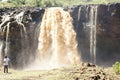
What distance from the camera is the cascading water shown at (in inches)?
1554

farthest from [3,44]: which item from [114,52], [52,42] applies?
[114,52]

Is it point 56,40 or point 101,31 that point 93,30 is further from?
point 56,40

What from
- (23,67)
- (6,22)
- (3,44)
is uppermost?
(6,22)

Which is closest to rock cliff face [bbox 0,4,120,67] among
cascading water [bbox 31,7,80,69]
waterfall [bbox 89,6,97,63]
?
waterfall [bbox 89,6,97,63]

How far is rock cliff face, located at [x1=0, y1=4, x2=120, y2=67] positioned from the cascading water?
2.14 ft

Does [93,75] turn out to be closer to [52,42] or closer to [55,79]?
[55,79]

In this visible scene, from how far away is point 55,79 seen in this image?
78.5ft

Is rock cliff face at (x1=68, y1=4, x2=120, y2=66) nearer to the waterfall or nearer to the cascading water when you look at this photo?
the waterfall

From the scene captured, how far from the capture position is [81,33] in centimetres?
4009

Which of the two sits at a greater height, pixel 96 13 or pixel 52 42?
pixel 96 13

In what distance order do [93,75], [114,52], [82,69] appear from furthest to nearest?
1. [114,52]
2. [82,69]
3. [93,75]

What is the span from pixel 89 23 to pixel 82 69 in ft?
47.8

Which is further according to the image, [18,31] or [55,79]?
[18,31]

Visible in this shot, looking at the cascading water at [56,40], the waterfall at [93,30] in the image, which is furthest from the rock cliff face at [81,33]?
the cascading water at [56,40]
